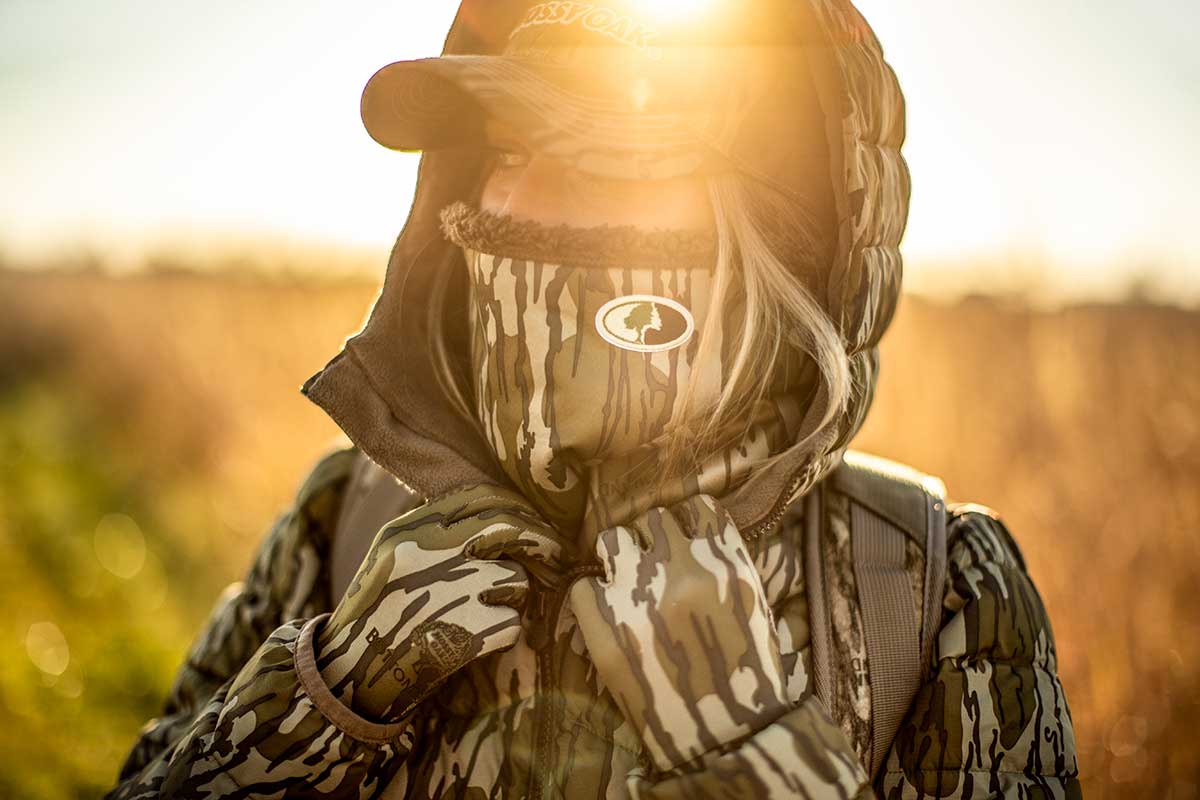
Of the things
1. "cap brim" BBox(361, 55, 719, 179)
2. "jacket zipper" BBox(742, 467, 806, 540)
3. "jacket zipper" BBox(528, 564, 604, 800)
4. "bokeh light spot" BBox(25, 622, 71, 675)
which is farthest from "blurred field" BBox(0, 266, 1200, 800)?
"cap brim" BBox(361, 55, 719, 179)

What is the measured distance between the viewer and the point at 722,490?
1581 millimetres

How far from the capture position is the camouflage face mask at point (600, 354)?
1527 millimetres

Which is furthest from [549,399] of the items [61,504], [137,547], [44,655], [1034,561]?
[61,504]

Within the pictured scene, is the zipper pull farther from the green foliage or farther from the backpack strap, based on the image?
the green foliage

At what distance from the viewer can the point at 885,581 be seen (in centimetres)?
158

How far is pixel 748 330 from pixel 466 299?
707 millimetres

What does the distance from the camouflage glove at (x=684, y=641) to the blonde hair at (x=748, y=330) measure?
193 mm

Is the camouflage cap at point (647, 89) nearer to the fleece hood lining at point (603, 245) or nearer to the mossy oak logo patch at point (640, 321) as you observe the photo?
the fleece hood lining at point (603, 245)

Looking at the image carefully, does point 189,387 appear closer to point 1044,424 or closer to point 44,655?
point 44,655

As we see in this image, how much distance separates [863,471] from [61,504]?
6068mm

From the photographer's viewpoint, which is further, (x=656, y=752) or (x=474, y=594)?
(x=474, y=594)

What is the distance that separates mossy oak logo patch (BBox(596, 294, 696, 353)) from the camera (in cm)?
152

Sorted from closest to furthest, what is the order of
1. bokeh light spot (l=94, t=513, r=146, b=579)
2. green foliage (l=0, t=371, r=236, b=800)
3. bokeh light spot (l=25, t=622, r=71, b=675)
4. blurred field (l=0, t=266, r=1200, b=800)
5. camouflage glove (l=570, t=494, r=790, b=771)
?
camouflage glove (l=570, t=494, r=790, b=771), blurred field (l=0, t=266, r=1200, b=800), green foliage (l=0, t=371, r=236, b=800), bokeh light spot (l=25, t=622, r=71, b=675), bokeh light spot (l=94, t=513, r=146, b=579)

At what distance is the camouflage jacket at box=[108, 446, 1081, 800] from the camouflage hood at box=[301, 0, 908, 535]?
0.23 meters
